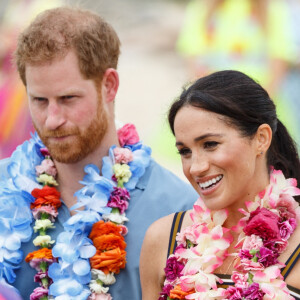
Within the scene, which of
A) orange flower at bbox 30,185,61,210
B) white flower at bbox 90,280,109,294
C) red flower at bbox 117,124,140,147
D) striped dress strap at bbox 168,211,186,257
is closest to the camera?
striped dress strap at bbox 168,211,186,257

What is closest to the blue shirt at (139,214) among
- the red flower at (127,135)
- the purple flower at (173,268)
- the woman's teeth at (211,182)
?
the red flower at (127,135)

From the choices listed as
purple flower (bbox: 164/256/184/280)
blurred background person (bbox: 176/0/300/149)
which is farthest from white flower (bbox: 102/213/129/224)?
blurred background person (bbox: 176/0/300/149)

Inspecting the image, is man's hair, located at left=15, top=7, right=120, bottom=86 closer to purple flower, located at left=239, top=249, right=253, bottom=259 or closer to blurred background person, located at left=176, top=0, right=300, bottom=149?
purple flower, located at left=239, top=249, right=253, bottom=259

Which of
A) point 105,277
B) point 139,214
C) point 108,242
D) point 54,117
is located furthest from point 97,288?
point 54,117

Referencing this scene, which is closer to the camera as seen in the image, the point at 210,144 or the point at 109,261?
the point at 210,144

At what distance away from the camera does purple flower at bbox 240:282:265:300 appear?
2738mm

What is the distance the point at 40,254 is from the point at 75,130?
0.59m

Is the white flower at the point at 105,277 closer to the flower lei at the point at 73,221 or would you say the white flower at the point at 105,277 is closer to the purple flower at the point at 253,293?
the flower lei at the point at 73,221

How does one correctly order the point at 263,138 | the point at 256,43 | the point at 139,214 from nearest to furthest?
the point at 263,138 → the point at 139,214 → the point at 256,43

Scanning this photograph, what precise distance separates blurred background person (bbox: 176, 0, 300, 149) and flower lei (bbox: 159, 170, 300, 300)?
4442 mm

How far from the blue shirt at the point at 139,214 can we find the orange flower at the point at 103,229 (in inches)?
2.8

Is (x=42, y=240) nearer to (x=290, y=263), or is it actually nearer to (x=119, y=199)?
(x=119, y=199)

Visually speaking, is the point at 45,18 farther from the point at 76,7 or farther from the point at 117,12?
the point at 117,12

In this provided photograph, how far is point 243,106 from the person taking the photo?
9.59ft
